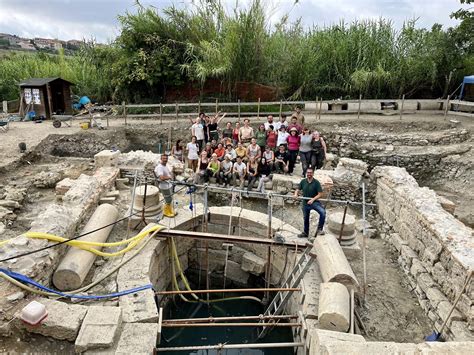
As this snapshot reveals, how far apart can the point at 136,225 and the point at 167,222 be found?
2.33ft

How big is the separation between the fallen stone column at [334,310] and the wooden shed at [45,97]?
17.5 meters

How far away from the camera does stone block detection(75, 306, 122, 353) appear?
16.1 feet

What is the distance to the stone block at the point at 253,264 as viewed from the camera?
8406mm

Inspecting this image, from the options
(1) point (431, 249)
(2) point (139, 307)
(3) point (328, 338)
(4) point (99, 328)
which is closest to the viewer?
(3) point (328, 338)

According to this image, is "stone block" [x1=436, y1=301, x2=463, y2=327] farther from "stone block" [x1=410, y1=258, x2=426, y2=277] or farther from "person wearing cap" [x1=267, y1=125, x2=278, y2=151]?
"person wearing cap" [x1=267, y1=125, x2=278, y2=151]

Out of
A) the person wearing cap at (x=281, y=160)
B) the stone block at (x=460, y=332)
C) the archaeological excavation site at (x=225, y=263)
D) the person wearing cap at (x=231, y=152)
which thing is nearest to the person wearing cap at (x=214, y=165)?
the archaeological excavation site at (x=225, y=263)

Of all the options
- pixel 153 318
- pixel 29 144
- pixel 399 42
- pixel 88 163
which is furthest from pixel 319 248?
pixel 399 42

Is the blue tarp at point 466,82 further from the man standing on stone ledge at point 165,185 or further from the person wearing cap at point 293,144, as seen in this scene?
the man standing on stone ledge at point 165,185

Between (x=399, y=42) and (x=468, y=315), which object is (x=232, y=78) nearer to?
(x=399, y=42)

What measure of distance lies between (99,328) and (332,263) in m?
3.89

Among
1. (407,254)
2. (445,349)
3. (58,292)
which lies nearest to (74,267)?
(58,292)

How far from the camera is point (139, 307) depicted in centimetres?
582

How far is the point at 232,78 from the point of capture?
20.4m

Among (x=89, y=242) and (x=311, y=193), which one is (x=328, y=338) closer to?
(x=311, y=193)
